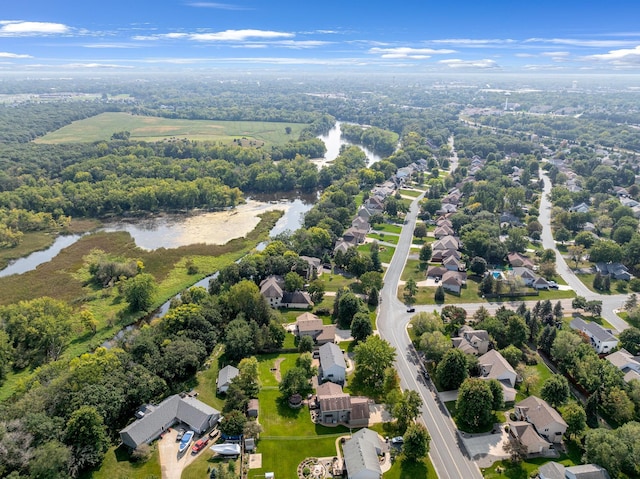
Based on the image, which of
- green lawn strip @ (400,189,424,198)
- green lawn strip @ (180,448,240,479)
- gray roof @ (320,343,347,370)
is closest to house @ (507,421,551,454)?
gray roof @ (320,343,347,370)

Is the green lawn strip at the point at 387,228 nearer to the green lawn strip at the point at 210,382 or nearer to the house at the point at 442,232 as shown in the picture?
the house at the point at 442,232

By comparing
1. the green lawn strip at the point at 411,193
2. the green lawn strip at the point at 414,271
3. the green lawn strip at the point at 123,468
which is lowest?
the green lawn strip at the point at 414,271

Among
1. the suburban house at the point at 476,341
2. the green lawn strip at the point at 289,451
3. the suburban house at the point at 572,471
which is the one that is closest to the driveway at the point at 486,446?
the suburban house at the point at 572,471

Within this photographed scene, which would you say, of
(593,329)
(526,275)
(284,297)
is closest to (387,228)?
(526,275)

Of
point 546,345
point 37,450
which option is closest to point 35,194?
point 37,450

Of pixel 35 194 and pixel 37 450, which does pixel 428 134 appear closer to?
pixel 35 194

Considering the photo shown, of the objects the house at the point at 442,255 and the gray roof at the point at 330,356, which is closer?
the gray roof at the point at 330,356

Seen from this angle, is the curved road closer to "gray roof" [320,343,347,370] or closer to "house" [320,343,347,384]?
"house" [320,343,347,384]
